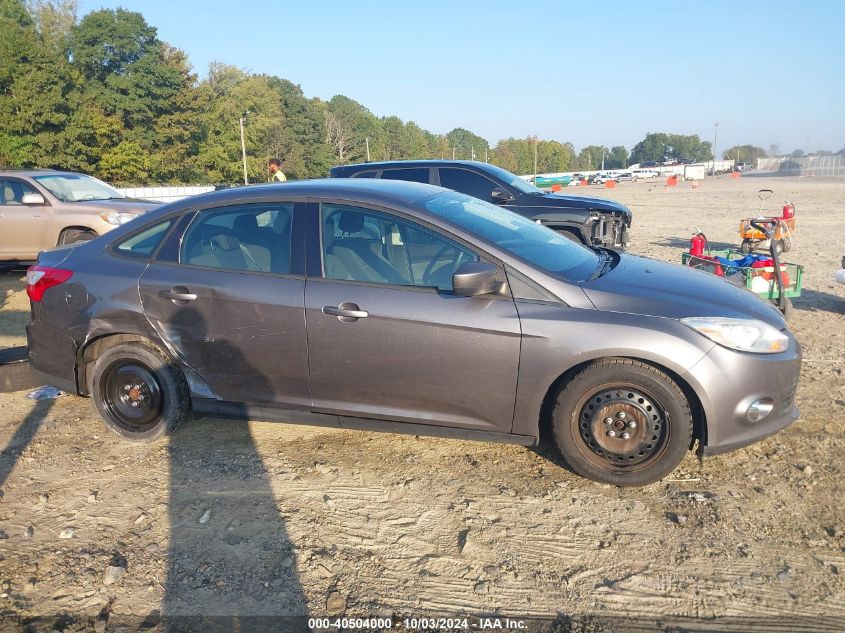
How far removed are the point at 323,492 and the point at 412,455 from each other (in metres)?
0.69

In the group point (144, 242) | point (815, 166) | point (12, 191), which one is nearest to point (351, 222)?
point (144, 242)

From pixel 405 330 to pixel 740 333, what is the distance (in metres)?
1.84

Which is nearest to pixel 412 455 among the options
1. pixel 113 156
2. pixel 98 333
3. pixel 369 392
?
pixel 369 392

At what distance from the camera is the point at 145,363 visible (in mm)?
4312

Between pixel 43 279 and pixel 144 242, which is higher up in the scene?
pixel 144 242

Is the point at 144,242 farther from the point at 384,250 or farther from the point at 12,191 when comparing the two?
the point at 12,191

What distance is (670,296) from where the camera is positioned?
3707mm

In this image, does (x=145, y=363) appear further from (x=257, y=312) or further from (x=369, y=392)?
(x=369, y=392)

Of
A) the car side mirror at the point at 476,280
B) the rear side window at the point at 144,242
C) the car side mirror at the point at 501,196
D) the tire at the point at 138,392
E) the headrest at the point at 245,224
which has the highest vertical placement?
the car side mirror at the point at 501,196

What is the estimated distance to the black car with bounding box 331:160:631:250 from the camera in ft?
30.2

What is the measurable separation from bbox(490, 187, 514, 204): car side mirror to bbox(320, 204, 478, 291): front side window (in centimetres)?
604

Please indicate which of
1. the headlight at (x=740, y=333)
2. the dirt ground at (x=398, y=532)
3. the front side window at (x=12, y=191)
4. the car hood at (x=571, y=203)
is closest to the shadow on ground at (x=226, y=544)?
the dirt ground at (x=398, y=532)

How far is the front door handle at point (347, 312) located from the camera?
3811 millimetres

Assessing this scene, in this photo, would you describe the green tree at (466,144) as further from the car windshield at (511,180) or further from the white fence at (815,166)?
the car windshield at (511,180)
